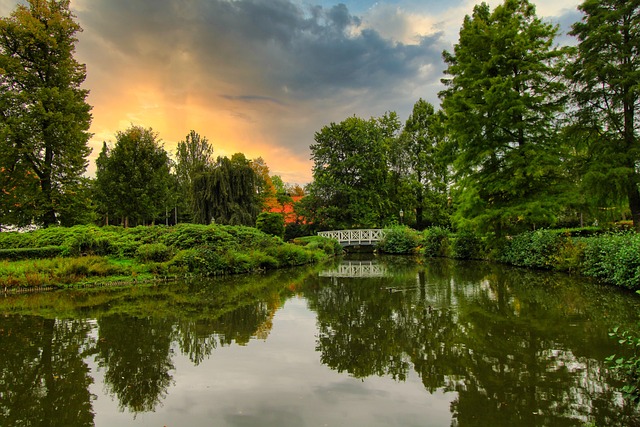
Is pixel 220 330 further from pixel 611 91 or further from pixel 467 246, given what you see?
pixel 467 246

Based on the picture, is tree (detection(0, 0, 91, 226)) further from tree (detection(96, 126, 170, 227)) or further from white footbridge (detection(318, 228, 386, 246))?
white footbridge (detection(318, 228, 386, 246))

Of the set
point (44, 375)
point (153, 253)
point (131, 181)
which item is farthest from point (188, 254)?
point (131, 181)

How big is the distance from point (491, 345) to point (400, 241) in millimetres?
24649

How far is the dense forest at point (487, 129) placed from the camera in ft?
48.8

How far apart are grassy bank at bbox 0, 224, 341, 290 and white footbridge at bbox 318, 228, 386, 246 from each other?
44.5ft

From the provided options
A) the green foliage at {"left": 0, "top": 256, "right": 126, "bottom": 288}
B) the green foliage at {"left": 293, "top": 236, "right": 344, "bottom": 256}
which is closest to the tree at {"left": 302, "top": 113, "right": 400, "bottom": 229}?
the green foliage at {"left": 293, "top": 236, "right": 344, "bottom": 256}

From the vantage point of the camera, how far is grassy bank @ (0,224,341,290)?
43.1ft

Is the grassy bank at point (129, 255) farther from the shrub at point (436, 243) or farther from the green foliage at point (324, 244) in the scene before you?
the shrub at point (436, 243)

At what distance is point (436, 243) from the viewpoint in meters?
26.2

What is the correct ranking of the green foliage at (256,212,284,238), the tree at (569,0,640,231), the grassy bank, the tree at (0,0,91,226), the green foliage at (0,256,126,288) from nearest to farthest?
the green foliage at (0,256,126,288), the grassy bank, the tree at (569,0,640,231), the tree at (0,0,91,226), the green foliage at (256,212,284,238)

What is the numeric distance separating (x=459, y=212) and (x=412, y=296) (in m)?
9.78

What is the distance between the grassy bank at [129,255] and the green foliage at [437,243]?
11.1 meters

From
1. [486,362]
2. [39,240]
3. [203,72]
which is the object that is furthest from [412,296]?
[39,240]

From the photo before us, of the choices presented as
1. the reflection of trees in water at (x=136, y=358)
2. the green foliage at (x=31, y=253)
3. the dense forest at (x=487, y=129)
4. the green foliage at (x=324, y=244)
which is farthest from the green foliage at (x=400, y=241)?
the reflection of trees in water at (x=136, y=358)
